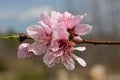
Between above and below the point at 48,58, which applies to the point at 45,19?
above

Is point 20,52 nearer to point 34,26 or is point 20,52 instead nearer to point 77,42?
point 34,26

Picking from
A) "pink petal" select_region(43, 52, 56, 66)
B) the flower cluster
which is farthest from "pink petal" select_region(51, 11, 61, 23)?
"pink petal" select_region(43, 52, 56, 66)

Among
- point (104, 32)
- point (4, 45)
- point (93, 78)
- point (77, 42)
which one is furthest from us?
point (4, 45)

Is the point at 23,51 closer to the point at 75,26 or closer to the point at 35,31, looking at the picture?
the point at 35,31

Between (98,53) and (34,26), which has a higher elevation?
(34,26)

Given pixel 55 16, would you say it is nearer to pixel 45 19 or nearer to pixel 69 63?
pixel 45 19

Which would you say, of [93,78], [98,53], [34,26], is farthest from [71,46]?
[98,53]

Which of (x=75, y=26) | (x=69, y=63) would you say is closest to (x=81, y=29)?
(x=75, y=26)

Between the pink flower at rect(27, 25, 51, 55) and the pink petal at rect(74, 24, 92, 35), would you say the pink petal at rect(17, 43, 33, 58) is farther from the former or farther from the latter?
the pink petal at rect(74, 24, 92, 35)
